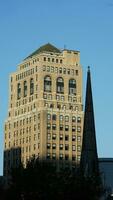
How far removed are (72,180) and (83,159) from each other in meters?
55.0

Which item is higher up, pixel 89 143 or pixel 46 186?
pixel 89 143

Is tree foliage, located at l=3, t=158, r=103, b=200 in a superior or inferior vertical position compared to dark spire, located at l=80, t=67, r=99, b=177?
inferior

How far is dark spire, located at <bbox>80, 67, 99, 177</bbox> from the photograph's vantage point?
179 m

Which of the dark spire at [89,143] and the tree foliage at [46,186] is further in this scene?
the dark spire at [89,143]

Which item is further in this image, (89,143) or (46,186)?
(89,143)

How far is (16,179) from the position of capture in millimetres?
125812

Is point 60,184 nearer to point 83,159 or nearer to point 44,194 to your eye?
point 44,194

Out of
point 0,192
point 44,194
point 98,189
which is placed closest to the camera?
point 44,194

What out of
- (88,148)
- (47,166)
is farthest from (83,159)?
(47,166)

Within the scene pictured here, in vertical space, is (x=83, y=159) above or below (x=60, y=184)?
above

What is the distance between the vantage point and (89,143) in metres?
182

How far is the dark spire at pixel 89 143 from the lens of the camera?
178800mm

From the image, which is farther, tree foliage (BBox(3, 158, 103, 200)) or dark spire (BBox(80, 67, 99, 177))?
dark spire (BBox(80, 67, 99, 177))

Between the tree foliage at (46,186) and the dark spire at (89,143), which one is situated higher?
the dark spire at (89,143)
